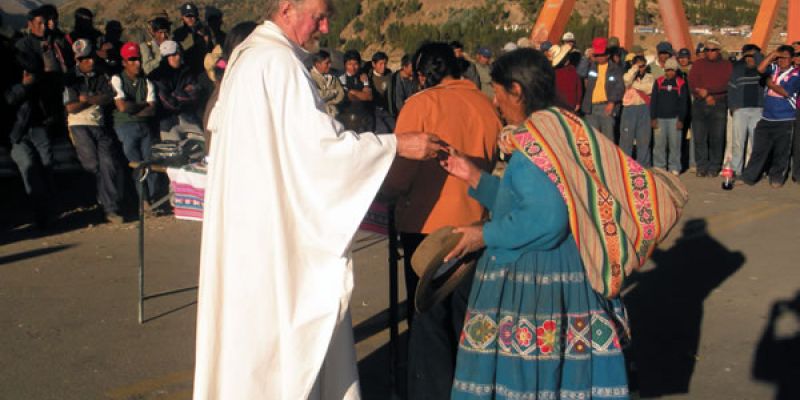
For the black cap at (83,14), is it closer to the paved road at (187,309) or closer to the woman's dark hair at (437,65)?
the paved road at (187,309)

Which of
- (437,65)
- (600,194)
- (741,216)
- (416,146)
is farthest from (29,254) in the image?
(741,216)

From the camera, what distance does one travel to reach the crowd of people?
409 inches

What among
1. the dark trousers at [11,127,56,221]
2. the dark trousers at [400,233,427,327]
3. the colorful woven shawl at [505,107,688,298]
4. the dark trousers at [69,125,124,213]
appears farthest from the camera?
the dark trousers at [69,125,124,213]

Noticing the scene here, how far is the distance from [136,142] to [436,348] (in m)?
7.72

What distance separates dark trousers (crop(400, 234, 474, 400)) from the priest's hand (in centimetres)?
83

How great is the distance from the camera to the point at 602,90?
15.2 m

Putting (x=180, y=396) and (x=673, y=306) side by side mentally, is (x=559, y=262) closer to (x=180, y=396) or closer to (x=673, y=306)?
(x=180, y=396)

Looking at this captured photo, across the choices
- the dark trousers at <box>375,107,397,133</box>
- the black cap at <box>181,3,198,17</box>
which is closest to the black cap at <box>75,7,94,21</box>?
the black cap at <box>181,3,198,17</box>

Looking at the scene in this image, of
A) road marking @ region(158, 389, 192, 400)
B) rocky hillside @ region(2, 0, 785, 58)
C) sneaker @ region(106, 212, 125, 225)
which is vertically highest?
road marking @ region(158, 389, 192, 400)

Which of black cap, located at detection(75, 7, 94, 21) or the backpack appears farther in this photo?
the backpack

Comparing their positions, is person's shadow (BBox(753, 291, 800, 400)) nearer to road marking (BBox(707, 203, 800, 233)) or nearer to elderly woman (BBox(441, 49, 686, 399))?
elderly woman (BBox(441, 49, 686, 399))

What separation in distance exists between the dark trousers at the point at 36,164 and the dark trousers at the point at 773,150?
933cm

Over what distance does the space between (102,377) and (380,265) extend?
11.0 feet

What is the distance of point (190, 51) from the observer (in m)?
13.4
